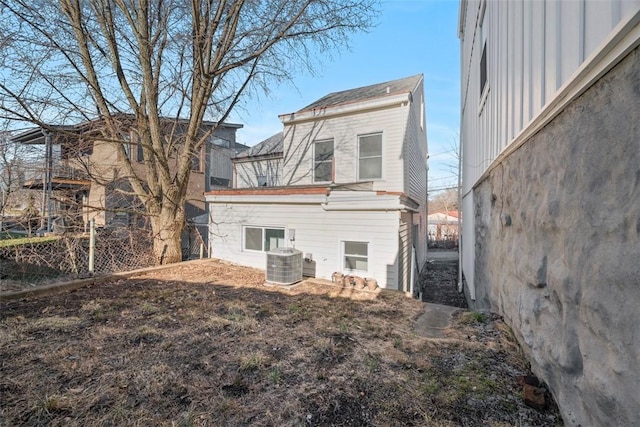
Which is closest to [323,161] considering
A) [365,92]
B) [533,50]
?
[365,92]

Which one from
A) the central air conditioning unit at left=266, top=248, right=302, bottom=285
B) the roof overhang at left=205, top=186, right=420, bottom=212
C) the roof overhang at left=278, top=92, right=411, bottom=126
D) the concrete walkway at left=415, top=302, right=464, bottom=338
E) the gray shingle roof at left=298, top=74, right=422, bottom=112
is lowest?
the concrete walkway at left=415, top=302, right=464, bottom=338

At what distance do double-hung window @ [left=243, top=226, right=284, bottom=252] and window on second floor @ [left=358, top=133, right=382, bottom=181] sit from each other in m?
3.03

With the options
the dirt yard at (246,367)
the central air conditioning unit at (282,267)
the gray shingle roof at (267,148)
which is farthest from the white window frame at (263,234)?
the gray shingle roof at (267,148)

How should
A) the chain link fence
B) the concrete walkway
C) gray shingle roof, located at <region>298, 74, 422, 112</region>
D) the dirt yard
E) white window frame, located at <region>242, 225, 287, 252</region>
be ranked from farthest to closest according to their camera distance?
gray shingle roof, located at <region>298, 74, 422, 112</region>
white window frame, located at <region>242, 225, 287, 252</region>
the chain link fence
the concrete walkway
the dirt yard

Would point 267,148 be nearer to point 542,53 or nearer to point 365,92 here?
point 365,92

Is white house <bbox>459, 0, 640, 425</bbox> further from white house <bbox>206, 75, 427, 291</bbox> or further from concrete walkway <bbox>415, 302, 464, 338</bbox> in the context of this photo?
white house <bbox>206, 75, 427, 291</bbox>

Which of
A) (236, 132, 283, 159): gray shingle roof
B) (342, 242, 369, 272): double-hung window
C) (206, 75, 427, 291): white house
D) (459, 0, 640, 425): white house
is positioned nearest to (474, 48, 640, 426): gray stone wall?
(459, 0, 640, 425): white house

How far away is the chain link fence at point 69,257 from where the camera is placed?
5539mm

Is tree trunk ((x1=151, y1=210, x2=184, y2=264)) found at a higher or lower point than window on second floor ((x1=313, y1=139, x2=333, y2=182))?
lower

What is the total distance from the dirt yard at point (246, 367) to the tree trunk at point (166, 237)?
321 centimetres

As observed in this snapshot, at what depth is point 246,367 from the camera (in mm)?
2771

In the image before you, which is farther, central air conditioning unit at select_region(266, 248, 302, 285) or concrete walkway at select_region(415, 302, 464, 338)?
central air conditioning unit at select_region(266, 248, 302, 285)

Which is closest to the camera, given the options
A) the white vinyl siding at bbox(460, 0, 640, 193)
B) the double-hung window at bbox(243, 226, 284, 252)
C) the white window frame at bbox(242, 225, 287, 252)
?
the white vinyl siding at bbox(460, 0, 640, 193)

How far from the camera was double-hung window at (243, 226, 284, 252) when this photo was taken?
841 centimetres
